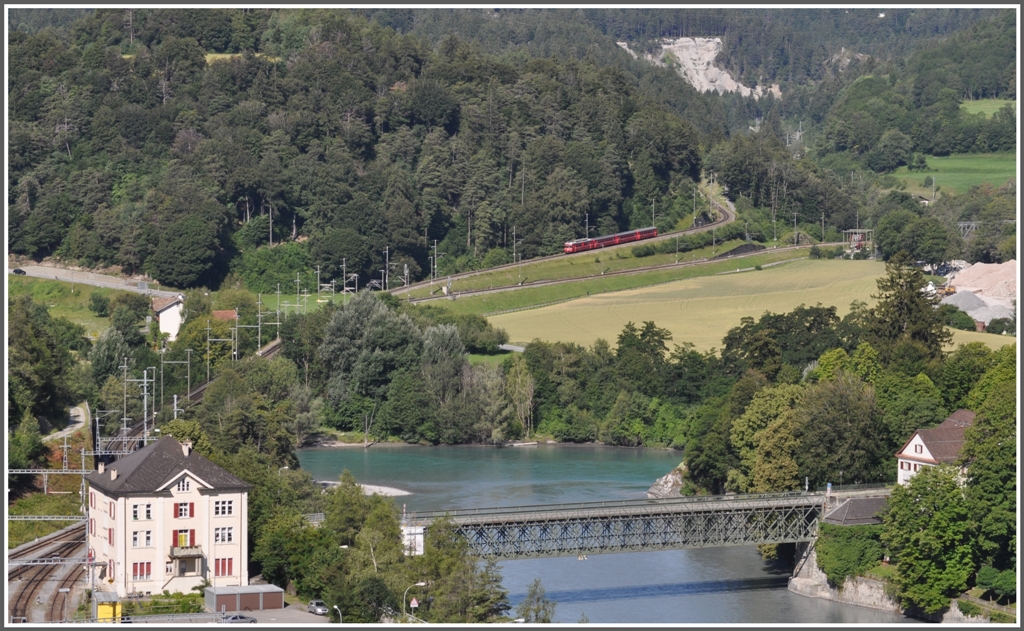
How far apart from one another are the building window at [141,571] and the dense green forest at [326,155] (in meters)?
74.0

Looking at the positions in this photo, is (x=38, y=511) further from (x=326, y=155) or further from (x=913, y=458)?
(x=326, y=155)

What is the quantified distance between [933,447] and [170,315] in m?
58.1

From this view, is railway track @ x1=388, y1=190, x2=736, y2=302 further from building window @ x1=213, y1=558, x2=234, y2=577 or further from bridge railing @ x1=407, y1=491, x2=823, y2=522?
building window @ x1=213, y1=558, x2=234, y2=577

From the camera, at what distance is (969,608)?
2443 inches

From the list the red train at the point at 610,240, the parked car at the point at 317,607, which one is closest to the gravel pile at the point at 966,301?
the red train at the point at 610,240

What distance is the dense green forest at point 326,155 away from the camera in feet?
452

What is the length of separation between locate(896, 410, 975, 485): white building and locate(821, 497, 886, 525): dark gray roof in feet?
6.34

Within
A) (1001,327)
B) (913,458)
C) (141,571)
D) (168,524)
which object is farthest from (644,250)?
(141,571)

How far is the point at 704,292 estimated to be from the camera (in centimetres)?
13400

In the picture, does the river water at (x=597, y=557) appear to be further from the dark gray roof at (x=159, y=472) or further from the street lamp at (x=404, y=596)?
the dark gray roof at (x=159, y=472)

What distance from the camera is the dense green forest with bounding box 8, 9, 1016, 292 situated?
5428 inches

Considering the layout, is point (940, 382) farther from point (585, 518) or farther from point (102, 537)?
point (102, 537)

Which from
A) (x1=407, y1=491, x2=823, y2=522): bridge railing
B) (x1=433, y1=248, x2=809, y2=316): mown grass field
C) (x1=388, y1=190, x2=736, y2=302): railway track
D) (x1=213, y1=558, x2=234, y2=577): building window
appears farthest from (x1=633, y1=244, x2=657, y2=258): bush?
(x1=213, y1=558, x2=234, y2=577): building window

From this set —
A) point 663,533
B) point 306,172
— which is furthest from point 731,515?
point 306,172
